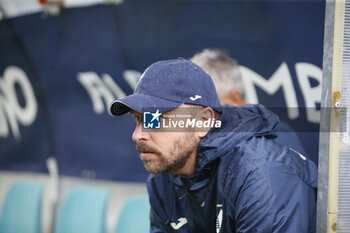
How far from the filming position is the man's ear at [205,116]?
1.32m

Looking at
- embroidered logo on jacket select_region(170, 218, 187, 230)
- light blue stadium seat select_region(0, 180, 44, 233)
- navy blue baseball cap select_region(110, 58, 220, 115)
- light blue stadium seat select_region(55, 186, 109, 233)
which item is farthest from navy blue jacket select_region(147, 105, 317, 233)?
light blue stadium seat select_region(0, 180, 44, 233)

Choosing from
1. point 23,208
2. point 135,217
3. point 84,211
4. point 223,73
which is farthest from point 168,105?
point 23,208

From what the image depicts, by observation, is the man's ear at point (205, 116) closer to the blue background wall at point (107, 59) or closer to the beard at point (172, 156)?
the beard at point (172, 156)

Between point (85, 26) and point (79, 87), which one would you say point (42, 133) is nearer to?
point (79, 87)

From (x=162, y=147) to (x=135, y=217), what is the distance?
105 centimetres

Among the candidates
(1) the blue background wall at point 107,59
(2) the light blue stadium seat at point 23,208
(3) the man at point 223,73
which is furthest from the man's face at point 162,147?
(2) the light blue stadium seat at point 23,208

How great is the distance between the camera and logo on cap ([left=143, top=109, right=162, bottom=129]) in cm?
125

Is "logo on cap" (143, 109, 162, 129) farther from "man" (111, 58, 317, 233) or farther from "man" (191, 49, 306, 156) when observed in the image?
"man" (191, 49, 306, 156)

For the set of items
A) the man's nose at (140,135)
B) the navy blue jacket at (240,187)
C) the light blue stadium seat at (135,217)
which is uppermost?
the man's nose at (140,135)

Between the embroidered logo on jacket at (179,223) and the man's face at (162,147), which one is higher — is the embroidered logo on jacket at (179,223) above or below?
below

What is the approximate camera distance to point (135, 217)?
2.21 meters

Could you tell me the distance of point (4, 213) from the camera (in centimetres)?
277

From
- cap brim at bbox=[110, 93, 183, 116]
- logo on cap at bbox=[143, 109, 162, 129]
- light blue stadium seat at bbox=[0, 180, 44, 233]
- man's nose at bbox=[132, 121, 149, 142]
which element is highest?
cap brim at bbox=[110, 93, 183, 116]

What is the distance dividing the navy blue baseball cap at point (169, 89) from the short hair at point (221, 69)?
1.98 ft
